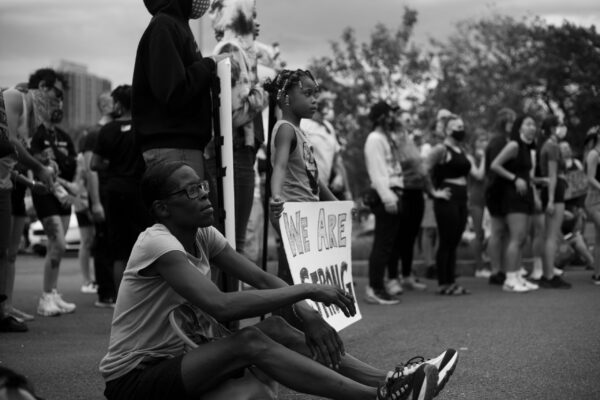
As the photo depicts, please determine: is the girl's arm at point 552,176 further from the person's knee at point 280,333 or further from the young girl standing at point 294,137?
the person's knee at point 280,333

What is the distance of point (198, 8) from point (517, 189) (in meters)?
6.06

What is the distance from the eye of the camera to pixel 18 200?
322 inches

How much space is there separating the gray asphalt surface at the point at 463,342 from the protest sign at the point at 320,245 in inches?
21.9

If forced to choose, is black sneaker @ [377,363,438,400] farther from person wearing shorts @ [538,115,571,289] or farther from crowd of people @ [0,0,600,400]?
person wearing shorts @ [538,115,571,289]

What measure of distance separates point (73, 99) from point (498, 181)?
227ft

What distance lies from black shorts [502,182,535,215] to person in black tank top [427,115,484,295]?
488 mm

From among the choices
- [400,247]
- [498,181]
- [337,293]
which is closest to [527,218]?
[498,181]

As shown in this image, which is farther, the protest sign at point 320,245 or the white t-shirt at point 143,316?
the protest sign at point 320,245

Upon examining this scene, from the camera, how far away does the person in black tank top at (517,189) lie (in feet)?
35.0

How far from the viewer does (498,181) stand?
36.4ft

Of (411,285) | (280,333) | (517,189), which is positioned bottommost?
(411,285)

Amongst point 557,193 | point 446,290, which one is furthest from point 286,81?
point 557,193

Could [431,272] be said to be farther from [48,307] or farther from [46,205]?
[46,205]

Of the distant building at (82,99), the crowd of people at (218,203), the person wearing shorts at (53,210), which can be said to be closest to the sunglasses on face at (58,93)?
the crowd of people at (218,203)
